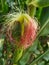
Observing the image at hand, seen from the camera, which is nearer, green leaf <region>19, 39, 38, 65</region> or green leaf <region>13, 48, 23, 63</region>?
green leaf <region>13, 48, 23, 63</region>

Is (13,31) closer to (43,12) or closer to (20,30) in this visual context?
(20,30)

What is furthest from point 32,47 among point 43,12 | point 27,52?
point 43,12

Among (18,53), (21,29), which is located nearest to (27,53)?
(18,53)

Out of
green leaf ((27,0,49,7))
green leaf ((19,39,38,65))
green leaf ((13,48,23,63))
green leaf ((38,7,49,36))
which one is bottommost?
green leaf ((19,39,38,65))

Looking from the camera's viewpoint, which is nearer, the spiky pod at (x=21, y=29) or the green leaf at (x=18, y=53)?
the spiky pod at (x=21, y=29)

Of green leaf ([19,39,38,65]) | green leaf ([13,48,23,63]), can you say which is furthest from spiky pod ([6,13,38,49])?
green leaf ([19,39,38,65])

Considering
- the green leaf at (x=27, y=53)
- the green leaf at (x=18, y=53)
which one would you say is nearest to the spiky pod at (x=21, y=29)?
the green leaf at (x=18, y=53)

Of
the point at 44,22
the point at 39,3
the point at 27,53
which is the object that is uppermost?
the point at 39,3

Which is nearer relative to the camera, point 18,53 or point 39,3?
point 39,3

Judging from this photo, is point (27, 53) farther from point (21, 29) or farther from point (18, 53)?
point (21, 29)

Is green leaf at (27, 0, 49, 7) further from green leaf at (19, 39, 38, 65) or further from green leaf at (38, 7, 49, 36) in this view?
green leaf at (19, 39, 38, 65)

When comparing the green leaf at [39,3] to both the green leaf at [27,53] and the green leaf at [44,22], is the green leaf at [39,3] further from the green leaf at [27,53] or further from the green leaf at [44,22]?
the green leaf at [27,53]
